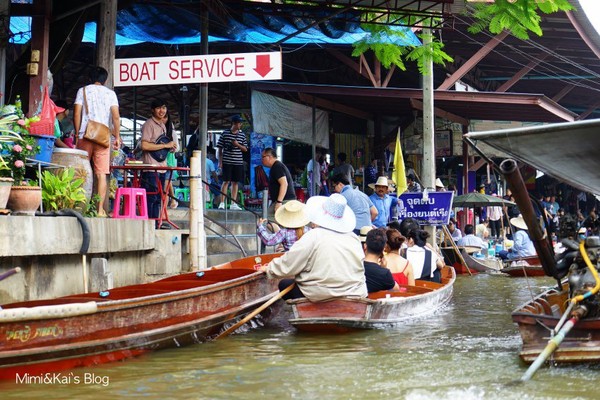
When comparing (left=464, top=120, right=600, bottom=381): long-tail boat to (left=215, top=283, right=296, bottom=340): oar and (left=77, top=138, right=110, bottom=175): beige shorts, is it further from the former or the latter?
(left=77, top=138, right=110, bottom=175): beige shorts

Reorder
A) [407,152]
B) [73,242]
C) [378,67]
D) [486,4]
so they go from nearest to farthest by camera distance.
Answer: [73,242] < [486,4] < [378,67] < [407,152]

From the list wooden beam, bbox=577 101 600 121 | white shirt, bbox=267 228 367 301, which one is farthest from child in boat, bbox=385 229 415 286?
wooden beam, bbox=577 101 600 121

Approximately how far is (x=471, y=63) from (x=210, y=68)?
904cm

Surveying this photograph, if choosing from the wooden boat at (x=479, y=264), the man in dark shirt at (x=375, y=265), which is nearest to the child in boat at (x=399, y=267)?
the man in dark shirt at (x=375, y=265)

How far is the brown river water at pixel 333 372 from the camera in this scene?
6.36 m

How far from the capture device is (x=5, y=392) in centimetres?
633

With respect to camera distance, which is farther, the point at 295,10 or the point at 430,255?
the point at 295,10

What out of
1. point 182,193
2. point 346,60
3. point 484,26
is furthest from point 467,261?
point 484,26

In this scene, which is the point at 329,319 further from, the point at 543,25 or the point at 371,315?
the point at 543,25

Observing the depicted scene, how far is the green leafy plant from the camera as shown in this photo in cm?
958

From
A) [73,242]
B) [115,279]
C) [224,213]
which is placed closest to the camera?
[73,242]

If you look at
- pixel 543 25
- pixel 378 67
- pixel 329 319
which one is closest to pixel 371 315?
pixel 329 319

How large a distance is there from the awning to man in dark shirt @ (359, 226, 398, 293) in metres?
2.40

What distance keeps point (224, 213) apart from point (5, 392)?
8763 millimetres
